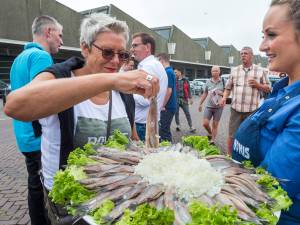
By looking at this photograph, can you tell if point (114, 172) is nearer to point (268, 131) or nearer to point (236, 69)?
point (268, 131)

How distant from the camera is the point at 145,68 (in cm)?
534

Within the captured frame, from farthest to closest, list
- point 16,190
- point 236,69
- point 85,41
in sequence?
point 236,69 → point 16,190 → point 85,41

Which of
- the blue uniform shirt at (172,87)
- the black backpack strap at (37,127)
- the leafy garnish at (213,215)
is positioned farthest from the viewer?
the blue uniform shirt at (172,87)

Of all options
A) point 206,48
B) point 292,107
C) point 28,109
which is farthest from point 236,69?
point 206,48

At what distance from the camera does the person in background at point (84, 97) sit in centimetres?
191

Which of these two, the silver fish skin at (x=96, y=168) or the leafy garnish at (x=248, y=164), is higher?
the leafy garnish at (x=248, y=164)

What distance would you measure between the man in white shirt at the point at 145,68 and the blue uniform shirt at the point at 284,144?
10.3 ft

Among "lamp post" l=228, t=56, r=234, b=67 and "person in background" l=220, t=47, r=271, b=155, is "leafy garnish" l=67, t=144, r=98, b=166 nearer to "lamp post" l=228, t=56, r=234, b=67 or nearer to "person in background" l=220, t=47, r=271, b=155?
"person in background" l=220, t=47, r=271, b=155

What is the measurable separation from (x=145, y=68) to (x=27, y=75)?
205cm

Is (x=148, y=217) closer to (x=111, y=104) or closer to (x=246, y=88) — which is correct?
(x=111, y=104)

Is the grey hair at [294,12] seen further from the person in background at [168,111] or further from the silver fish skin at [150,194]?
the person in background at [168,111]

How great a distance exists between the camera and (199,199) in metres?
1.58

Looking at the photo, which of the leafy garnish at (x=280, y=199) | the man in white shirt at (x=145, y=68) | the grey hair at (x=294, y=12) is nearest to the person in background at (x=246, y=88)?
the man in white shirt at (x=145, y=68)

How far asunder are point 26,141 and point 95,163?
2.07 m
